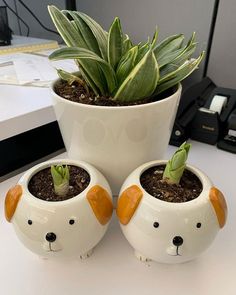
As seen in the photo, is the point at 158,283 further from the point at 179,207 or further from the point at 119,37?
the point at 119,37

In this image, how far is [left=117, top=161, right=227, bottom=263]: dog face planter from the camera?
0.84ft

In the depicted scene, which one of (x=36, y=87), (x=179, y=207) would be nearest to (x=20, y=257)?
(x=179, y=207)

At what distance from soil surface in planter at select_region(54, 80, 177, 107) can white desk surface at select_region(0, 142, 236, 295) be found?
16cm

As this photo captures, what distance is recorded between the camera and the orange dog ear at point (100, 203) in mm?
278

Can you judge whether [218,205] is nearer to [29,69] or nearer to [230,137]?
[230,137]

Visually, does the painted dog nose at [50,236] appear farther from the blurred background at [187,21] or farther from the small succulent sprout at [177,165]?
the blurred background at [187,21]

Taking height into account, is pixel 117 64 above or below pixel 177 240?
above

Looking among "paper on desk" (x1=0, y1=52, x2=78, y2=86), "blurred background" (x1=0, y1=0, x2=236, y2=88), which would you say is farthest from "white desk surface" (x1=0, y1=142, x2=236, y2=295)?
"blurred background" (x1=0, y1=0, x2=236, y2=88)

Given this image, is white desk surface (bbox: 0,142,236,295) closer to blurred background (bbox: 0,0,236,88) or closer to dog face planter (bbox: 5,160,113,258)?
dog face planter (bbox: 5,160,113,258)

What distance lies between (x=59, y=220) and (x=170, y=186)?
11cm

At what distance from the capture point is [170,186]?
29 cm

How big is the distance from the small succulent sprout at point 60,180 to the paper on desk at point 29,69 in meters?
0.33

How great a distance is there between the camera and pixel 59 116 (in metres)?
0.33

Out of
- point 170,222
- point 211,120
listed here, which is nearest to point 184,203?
point 170,222
